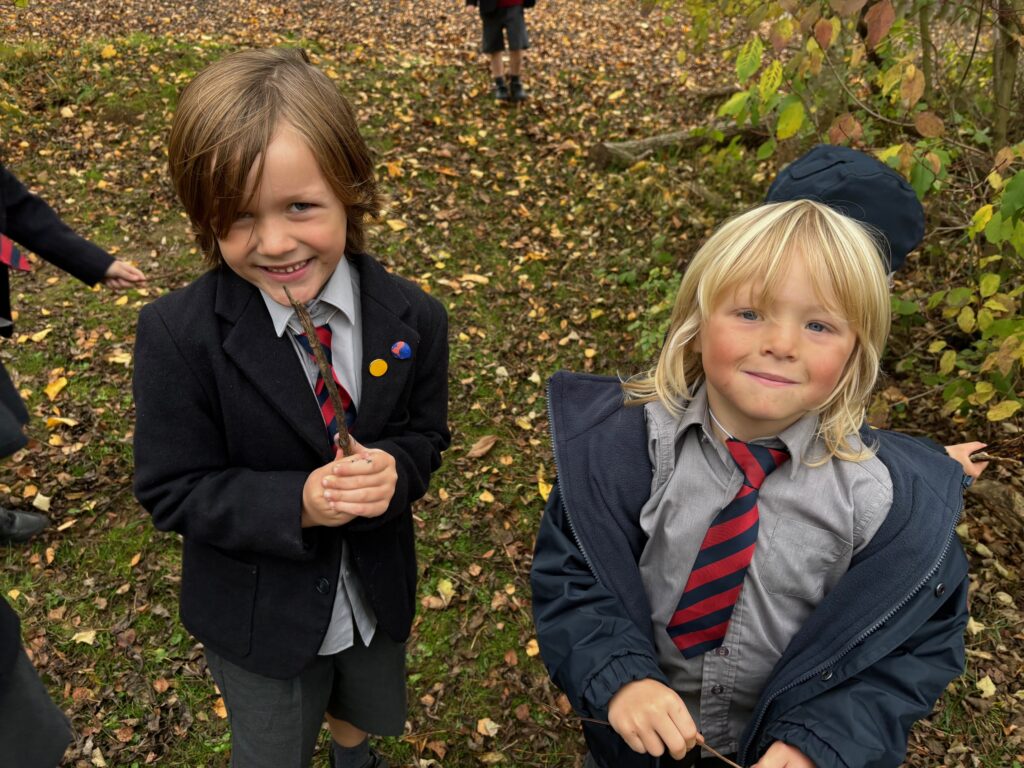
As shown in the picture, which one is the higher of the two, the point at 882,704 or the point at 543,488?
the point at 882,704

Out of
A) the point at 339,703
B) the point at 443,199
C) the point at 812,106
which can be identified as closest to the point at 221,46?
the point at 443,199

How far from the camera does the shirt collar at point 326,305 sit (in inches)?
66.7

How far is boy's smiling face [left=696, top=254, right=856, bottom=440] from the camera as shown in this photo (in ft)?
5.06

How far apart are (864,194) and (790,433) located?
2.08 ft

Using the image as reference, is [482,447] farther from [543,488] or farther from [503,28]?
[503,28]

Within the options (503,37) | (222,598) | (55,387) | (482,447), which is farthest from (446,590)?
(503,37)

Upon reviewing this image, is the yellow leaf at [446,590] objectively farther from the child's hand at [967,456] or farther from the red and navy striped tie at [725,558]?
the child's hand at [967,456]

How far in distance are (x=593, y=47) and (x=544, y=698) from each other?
8835 mm

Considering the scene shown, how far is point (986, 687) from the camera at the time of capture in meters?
2.99

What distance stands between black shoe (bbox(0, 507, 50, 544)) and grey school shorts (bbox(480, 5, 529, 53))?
635 cm

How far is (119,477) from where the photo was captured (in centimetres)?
396

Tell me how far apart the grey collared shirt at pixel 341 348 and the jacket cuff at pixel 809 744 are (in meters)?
1.08

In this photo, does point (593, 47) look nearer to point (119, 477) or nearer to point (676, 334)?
point (119, 477)

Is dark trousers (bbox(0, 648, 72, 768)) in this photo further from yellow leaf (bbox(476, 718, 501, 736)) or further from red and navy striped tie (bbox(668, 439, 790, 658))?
red and navy striped tie (bbox(668, 439, 790, 658))
